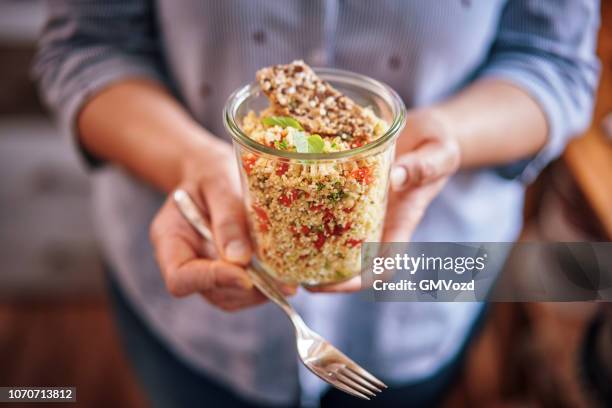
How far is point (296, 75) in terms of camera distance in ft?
1.83

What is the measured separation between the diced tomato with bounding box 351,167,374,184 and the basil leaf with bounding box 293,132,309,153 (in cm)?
5

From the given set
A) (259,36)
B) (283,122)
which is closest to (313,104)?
(283,122)

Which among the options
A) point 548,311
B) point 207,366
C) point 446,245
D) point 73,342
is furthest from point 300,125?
point 73,342

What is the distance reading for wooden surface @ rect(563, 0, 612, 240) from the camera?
37.5 inches

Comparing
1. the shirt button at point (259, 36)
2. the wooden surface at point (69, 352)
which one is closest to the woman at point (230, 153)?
the shirt button at point (259, 36)

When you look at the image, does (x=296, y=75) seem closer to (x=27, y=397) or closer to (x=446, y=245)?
(x=446, y=245)

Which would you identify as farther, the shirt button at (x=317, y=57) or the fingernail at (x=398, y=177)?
the shirt button at (x=317, y=57)

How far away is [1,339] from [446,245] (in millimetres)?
1437

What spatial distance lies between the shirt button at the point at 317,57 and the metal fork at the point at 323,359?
29 centimetres

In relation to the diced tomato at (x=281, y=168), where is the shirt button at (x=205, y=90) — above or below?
below

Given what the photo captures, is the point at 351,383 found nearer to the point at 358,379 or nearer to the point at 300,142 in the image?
the point at 358,379

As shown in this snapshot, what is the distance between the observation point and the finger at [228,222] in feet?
1.97

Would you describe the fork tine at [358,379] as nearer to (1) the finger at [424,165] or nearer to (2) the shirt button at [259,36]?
(1) the finger at [424,165]

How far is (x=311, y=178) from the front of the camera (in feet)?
1.64
